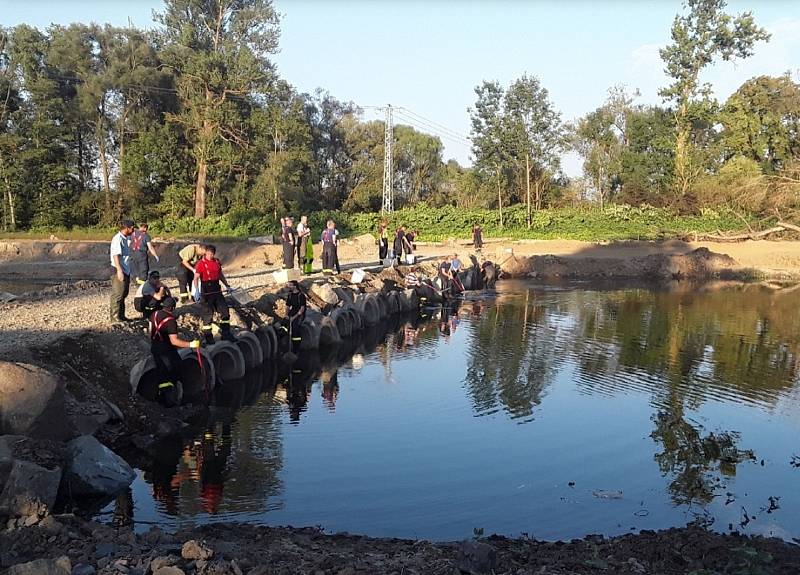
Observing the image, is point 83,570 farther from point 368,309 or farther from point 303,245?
point 303,245

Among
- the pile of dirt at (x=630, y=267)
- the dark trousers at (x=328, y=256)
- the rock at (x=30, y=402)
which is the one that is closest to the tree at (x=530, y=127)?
the pile of dirt at (x=630, y=267)

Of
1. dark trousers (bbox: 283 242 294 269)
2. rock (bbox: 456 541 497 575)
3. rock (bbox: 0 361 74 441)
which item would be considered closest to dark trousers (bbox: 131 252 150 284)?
dark trousers (bbox: 283 242 294 269)

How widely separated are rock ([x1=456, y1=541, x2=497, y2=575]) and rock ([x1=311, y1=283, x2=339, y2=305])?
13997 mm

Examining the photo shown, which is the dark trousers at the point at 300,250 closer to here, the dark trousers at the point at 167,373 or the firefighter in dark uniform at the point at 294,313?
the firefighter in dark uniform at the point at 294,313

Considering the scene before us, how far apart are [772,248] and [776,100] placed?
13514 millimetres

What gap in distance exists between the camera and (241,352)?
587 inches

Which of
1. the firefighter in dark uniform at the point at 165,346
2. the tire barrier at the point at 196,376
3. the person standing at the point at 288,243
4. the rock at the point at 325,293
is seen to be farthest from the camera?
the person standing at the point at 288,243

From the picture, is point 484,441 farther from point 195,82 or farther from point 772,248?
point 195,82

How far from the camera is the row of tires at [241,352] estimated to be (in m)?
11.6

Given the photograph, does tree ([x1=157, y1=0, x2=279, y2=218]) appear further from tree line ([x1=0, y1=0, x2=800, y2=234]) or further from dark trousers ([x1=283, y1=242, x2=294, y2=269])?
dark trousers ([x1=283, y1=242, x2=294, y2=269])

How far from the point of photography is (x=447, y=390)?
14.5 meters

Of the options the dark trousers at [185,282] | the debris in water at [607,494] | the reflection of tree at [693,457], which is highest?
the dark trousers at [185,282]

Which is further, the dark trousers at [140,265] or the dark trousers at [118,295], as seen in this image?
the dark trousers at [140,265]

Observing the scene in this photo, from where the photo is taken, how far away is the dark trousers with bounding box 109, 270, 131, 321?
510 inches
